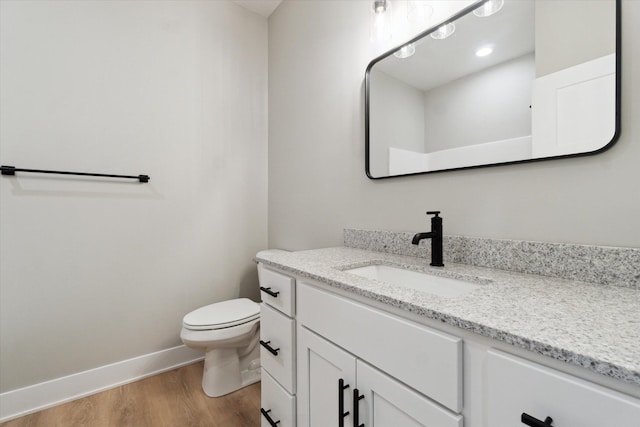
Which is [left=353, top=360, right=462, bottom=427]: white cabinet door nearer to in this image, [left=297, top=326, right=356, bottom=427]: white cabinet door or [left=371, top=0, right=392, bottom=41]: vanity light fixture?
[left=297, top=326, right=356, bottom=427]: white cabinet door

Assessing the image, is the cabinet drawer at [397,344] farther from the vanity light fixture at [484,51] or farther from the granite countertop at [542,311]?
the vanity light fixture at [484,51]

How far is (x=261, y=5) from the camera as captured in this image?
2.19 meters

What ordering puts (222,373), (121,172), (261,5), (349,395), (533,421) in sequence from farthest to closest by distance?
(261,5)
(121,172)
(222,373)
(349,395)
(533,421)

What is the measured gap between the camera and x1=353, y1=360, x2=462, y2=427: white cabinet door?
58cm

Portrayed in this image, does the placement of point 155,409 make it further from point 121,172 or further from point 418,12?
point 418,12

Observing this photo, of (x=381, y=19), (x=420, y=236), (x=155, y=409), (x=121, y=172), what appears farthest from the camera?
(x=121, y=172)

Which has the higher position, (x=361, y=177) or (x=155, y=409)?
(x=361, y=177)

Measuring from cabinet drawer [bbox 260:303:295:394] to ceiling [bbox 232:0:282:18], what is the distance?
2211 mm

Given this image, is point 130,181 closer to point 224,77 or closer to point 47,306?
point 47,306

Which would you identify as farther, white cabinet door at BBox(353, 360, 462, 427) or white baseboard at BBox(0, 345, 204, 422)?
white baseboard at BBox(0, 345, 204, 422)

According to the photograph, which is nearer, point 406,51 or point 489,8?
point 489,8

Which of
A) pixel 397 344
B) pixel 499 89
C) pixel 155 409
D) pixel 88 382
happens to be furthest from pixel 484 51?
pixel 88 382

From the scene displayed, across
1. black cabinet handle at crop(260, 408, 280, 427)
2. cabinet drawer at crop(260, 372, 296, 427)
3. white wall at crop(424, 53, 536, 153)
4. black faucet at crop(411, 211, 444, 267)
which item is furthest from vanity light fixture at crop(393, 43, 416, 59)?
black cabinet handle at crop(260, 408, 280, 427)

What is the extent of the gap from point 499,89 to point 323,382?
115 cm
